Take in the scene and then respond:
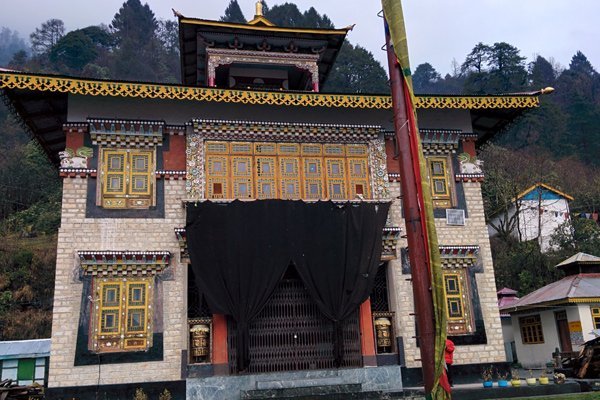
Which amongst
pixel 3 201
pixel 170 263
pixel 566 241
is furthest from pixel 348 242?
pixel 3 201

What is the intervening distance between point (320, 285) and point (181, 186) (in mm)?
4127

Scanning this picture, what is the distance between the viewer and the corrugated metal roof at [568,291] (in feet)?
62.1

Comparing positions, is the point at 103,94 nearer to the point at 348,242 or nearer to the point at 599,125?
the point at 348,242

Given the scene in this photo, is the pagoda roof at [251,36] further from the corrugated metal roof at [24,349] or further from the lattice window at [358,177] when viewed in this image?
the corrugated metal roof at [24,349]

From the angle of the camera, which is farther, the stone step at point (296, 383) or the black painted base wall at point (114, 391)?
the stone step at point (296, 383)

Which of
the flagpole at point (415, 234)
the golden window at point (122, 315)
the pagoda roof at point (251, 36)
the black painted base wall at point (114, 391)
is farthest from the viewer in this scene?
the pagoda roof at point (251, 36)

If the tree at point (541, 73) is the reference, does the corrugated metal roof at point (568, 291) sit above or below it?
below

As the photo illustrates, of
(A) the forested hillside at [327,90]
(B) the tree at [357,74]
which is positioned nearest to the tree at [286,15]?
(A) the forested hillside at [327,90]

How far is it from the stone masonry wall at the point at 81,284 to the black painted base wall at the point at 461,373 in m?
5.29

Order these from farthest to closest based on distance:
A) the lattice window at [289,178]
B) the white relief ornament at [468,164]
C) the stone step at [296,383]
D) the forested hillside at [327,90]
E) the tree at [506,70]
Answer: the tree at [506,70] < the forested hillside at [327,90] < the white relief ornament at [468,164] < the lattice window at [289,178] < the stone step at [296,383]

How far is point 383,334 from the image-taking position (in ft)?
45.3

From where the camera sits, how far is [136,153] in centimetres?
1377

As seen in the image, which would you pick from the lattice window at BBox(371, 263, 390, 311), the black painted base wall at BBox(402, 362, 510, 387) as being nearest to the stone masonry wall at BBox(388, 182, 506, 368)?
the black painted base wall at BBox(402, 362, 510, 387)

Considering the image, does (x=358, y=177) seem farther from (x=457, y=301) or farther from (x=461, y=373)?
(x=461, y=373)
